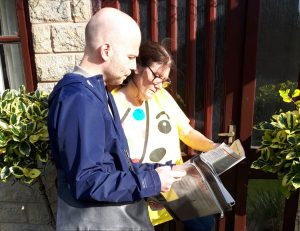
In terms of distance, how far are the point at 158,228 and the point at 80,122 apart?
176 cm

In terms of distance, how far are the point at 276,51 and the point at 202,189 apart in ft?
4.03

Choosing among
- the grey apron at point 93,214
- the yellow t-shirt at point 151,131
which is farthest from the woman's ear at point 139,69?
the grey apron at point 93,214

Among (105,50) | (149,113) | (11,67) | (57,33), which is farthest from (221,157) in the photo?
(11,67)

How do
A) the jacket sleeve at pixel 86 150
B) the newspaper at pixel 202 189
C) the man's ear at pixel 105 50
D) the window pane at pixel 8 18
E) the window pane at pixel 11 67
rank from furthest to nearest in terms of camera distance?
the window pane at pixel 11 67 < the window pane at pixel 8 18 < the newspaper at pixel 202 189 < the man's ear at pixel 105 50 < the jacket sleeve at pixel 86 150

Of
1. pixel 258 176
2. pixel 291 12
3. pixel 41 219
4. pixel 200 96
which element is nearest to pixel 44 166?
pixel 41 219

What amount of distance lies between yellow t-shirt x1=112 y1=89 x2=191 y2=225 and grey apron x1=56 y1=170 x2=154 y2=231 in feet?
1.44

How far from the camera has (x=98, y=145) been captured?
4.25 feet

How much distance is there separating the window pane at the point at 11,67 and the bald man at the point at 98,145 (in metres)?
1.30

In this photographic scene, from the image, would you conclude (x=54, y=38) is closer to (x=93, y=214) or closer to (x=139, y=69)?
(x=139, y=69)

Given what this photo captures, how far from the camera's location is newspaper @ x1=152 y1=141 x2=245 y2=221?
1.63 m

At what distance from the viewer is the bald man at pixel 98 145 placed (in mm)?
1273

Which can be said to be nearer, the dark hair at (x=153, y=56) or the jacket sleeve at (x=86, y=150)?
the jacket sleeve at (x=86, y=150)

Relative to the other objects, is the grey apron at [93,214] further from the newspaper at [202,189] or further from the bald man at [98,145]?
the newspaper at [202,189]

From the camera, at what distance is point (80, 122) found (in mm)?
1261
